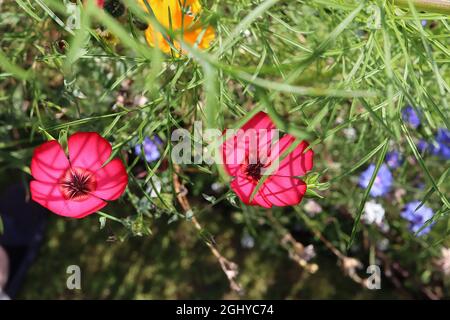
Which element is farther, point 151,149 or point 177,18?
point 151,149

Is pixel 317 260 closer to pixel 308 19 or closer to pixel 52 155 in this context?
pixel 308 19

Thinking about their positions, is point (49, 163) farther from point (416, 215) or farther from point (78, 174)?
point (416, 215)

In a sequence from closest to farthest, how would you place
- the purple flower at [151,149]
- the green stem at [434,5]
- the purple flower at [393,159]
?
the green stem at [434,5]
the purple flower at [151,149]
the purple flower at [393,159]

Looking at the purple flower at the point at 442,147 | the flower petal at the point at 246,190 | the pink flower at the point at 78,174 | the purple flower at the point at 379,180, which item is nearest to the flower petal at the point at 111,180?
the pink flower at the point at 78,174

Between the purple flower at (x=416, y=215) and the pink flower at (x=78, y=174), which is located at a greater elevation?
the purple flower at (x=416, y=215)

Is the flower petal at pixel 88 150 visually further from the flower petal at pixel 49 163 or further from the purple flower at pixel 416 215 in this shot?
the purple flower at pixel 416 215

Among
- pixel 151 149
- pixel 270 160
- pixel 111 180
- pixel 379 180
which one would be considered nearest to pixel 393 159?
pixel 379 180

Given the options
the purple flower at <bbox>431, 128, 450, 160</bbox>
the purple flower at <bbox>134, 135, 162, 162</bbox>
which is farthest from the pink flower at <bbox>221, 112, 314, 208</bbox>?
the purple flower at <bbox>431, 128, 450, 160</bbox>
